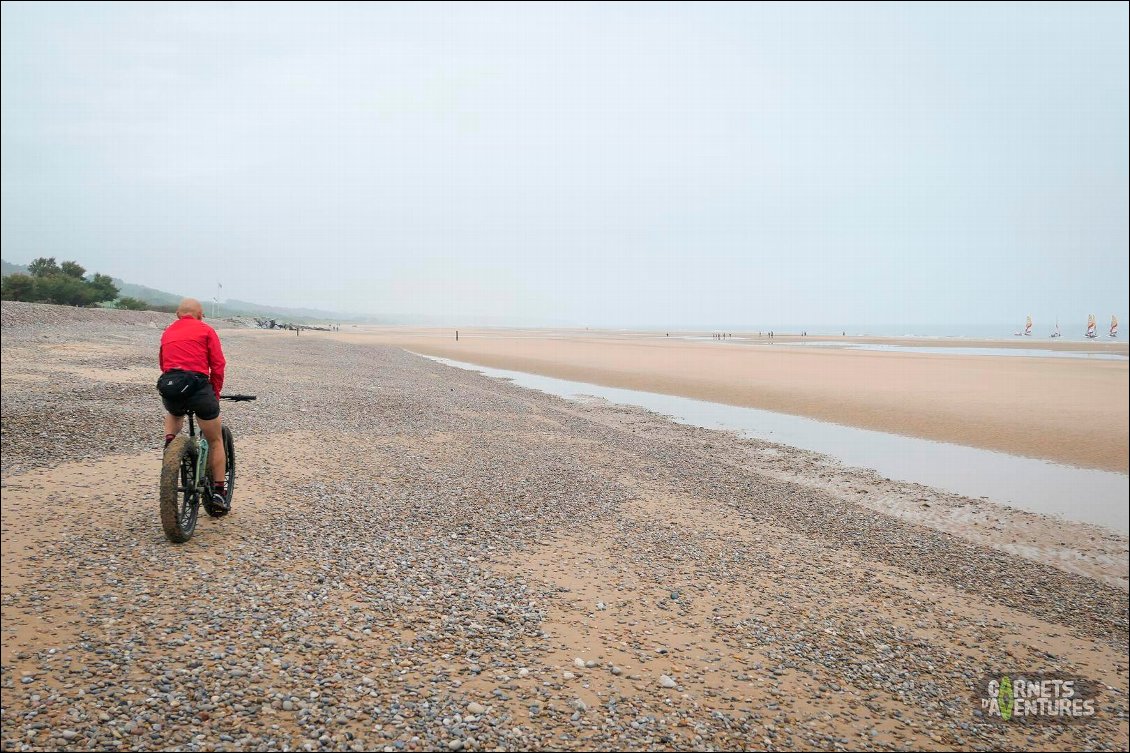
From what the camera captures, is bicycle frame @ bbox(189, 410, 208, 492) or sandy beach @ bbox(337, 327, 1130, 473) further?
sandy beach @ bbox(337, 327, 1130, 473)

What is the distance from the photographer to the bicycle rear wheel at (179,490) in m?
6.31

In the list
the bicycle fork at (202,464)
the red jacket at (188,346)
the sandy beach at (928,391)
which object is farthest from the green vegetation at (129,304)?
the red jacket at (188,346)

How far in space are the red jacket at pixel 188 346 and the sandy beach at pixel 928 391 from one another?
20.4 metres

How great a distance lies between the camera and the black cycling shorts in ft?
21.3

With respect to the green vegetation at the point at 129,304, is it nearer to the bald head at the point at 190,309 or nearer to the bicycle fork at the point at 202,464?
the bicycle fork at the point at 202,464

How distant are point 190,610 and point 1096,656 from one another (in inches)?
387

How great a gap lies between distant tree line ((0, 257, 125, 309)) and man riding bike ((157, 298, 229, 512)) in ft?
164

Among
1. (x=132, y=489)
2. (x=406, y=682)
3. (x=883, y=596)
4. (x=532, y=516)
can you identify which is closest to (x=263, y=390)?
(x=132, y=489)

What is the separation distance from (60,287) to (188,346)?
58104mm

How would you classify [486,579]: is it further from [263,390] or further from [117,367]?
[117,367]

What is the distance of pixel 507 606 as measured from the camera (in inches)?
249

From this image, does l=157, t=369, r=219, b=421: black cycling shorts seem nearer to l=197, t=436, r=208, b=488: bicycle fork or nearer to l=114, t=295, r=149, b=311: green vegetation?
l=197, t=436, r=208, b=488: bicycle fork

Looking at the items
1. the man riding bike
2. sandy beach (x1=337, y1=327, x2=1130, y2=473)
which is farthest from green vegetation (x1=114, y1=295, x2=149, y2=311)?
the man riding bike

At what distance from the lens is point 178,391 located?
6527mm
